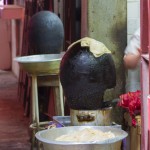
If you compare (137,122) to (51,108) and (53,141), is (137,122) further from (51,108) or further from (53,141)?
(51,108)

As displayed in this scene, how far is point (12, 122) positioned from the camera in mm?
7262

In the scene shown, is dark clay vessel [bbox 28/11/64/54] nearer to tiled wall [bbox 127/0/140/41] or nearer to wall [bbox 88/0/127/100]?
wall [bbox 88/0/127/100]

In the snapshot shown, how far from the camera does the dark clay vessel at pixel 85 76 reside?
333 cm

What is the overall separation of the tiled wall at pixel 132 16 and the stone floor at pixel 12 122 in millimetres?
2169

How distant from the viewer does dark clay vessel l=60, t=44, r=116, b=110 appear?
131 inches

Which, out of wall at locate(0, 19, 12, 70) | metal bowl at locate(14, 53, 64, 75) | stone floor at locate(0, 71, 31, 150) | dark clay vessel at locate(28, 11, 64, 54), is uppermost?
dark clay vessel at locate(28, 11, 64, 54)

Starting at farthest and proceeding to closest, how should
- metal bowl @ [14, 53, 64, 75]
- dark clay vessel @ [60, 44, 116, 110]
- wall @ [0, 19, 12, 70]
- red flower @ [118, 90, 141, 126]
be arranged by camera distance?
wall @ [0, 19, 12, 70] < metal bowl @ [14, 53, 64, 75] < red flower @ [118, 90, 141, 126] < dark clay vessel @ [60, 44, 116, 110]

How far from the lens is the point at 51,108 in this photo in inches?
247

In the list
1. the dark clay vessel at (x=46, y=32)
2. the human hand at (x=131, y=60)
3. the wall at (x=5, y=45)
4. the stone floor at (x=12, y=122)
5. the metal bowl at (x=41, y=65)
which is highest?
the dark clay vessel at (x=46, y=32)

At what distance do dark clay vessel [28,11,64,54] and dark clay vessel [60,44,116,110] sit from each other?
133 centimetres

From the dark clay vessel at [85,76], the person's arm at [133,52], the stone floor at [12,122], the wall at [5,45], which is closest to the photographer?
the dark clay vessel at [85,76]

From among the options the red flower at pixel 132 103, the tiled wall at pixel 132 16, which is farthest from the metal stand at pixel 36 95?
the red flower at pixel 132 103

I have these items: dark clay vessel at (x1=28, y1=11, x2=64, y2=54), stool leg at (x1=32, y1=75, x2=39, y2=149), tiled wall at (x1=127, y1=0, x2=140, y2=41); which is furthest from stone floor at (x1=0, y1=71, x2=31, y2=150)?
tiled wall at (x1=127, y1=0, x2=140, y2=41)

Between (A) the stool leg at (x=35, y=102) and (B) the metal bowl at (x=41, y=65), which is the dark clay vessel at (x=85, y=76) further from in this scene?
(A) the stool leg at (x=35, y=102)
